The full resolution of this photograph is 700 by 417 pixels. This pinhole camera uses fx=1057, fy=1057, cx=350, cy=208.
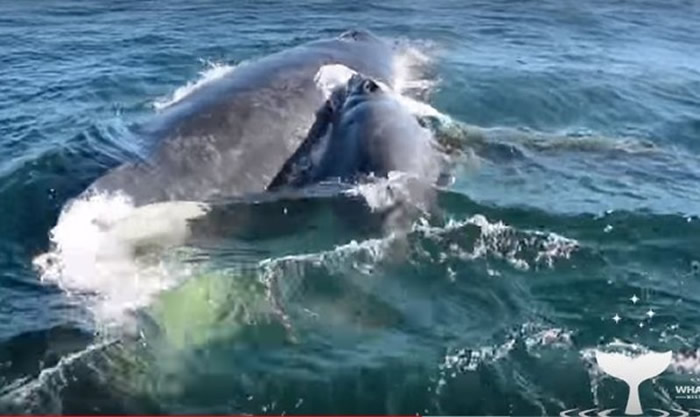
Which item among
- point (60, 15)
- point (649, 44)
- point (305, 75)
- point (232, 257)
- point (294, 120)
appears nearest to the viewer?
point (232, 257)

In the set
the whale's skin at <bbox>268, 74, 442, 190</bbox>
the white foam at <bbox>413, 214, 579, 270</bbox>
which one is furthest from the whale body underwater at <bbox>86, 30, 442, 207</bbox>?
the white foam at <bbox>413, 214, 579, 270</bbox>

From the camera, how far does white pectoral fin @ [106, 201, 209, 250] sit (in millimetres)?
13867

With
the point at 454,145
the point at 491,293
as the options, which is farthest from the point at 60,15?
the point at 491,293

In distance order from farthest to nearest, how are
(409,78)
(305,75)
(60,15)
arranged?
(60,15)
(409,78)
(305,75)

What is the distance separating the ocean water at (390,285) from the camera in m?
11.1

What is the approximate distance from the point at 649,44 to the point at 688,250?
666 inches

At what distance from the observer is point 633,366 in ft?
37.8

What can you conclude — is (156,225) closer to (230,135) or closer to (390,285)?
(230,135)

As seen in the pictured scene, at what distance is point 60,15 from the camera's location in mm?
32438

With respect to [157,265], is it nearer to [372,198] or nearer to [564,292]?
[372,198]

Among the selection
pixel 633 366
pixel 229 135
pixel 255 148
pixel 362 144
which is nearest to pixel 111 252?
pixel 229 135

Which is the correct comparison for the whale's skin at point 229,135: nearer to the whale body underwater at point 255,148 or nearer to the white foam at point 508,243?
the whale body underwater at point 255,148

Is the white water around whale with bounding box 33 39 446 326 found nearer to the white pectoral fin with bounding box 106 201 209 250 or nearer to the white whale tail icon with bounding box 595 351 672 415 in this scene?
the white pectoral fin with bounding box 106 201 209 250

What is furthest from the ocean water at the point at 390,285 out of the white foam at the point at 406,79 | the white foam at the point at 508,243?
the white foam at the point at 406,79
